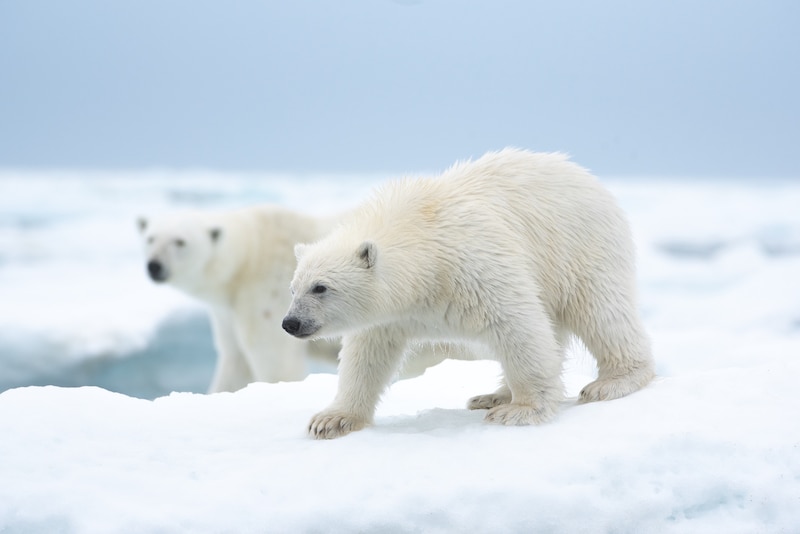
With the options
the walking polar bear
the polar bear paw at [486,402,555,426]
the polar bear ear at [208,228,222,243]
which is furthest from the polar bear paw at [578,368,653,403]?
the polar bear ear at [208,228,222,243]

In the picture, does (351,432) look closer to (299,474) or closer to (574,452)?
(299,474)

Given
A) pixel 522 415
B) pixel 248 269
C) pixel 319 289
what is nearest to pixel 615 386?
pixel 522 415

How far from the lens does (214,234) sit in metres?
7.14

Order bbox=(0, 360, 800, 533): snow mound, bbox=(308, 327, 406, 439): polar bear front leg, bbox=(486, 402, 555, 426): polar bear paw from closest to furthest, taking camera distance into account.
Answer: bbox=(0, 360, 800, 533): snow mound → bbox=(486, 402, 555, 426): polar bear paw → bbox=(308, 327, 406, 439): polar bear front leg

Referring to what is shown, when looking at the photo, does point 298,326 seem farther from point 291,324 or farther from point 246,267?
Answer: point 246,267

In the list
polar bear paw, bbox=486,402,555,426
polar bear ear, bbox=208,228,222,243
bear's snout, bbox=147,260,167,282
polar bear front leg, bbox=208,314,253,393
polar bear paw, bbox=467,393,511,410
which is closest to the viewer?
polar bear paw, bbox=486,402,555,426

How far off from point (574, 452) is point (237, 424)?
1.36 m

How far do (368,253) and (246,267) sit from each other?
4.61 m

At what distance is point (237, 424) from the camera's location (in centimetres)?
330

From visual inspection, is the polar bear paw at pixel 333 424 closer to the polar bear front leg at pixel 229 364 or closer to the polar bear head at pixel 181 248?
the polar bear head at pixel 181 248

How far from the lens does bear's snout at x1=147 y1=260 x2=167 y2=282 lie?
698cm

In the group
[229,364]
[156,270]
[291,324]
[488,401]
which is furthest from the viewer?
[229,364]

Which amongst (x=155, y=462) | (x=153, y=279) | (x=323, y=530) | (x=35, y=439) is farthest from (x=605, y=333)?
(x=153, y=279)

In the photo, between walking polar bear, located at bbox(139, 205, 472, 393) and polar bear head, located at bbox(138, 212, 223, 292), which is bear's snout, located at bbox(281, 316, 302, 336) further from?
polar bear head, located at bbox(138, 212, 223, 292)
